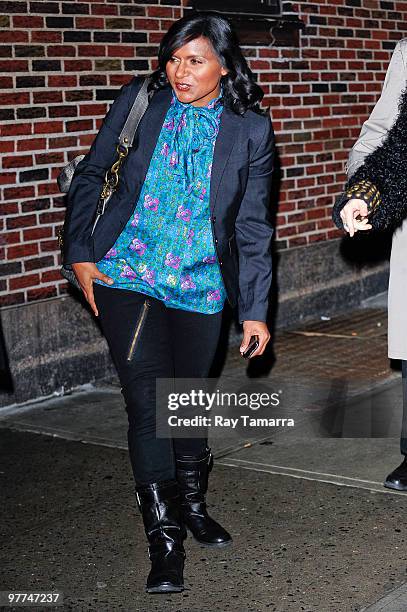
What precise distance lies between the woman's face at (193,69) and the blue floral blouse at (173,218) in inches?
3.5

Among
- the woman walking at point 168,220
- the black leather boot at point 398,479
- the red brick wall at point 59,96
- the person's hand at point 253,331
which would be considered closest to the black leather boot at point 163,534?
the woman walking at point 168,220

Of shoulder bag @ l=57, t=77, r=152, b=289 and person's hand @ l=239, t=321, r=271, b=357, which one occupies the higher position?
shoulder bag @ l=57, t=77, r=152, b=289

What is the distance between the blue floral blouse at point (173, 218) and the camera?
3.90 m

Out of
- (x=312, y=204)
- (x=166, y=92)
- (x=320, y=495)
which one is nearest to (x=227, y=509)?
(x=320, y=495)

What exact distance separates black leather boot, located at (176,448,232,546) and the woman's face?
4.75 feet

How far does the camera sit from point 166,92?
157 inches

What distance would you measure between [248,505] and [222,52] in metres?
2.05

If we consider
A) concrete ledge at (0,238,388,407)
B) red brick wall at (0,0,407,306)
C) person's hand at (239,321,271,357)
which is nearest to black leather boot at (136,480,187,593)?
person's hand at (239,321,271,357)

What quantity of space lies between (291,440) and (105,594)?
6.78 feet

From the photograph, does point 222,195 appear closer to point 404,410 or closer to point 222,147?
point 222,147

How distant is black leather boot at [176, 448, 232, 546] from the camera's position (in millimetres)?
4266

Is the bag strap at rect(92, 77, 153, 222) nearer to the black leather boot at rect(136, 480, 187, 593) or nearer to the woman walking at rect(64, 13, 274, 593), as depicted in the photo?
the woman walking at rect(64, 13, 274, 593)

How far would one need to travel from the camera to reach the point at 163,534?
3900 mm

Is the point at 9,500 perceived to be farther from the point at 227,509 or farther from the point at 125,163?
the point at 125,163
